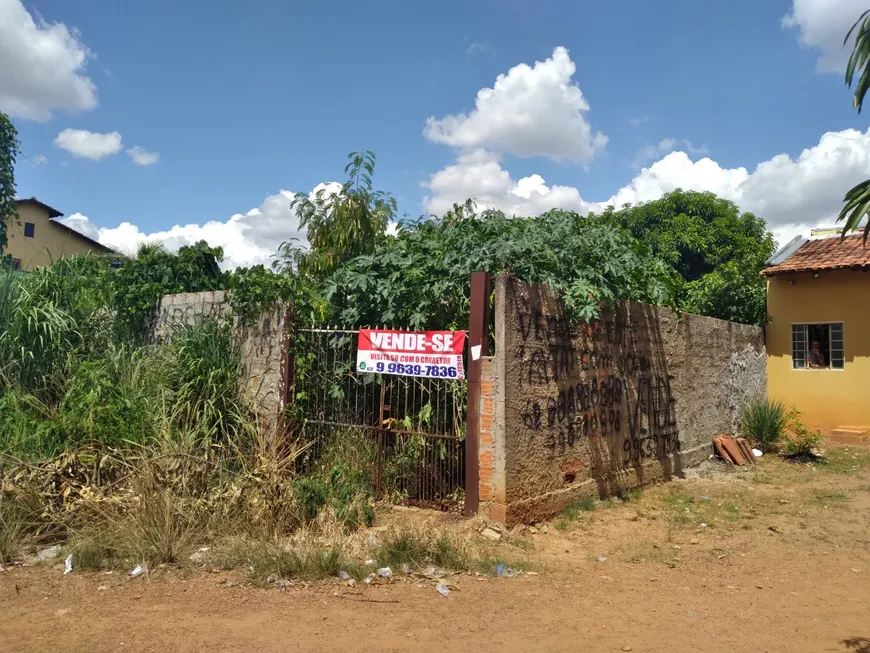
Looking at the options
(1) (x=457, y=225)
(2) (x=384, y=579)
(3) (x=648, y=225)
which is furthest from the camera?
(3) (x=648, y=225)

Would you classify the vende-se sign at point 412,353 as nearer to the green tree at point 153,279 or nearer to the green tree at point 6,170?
the green tree at point 153,279

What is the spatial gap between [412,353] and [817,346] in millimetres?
11072

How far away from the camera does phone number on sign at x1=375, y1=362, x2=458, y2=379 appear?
6.26 meters

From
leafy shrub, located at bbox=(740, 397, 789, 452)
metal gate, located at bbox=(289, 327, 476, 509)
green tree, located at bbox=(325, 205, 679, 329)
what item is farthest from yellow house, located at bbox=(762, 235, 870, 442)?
metal gate, located at bbox=(289, 327, 476, 509)

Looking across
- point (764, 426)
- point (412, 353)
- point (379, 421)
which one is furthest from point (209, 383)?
point (764, 426)

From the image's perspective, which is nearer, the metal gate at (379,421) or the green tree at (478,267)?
the metal gate at (379,421)

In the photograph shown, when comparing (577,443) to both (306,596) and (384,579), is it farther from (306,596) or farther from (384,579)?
(306,596)

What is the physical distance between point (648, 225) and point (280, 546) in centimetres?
1959

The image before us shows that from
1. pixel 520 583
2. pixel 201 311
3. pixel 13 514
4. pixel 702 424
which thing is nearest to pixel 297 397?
pixel 201 311

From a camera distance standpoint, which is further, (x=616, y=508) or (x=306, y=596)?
(x=616, y=508)

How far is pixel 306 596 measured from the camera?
4.49 metres

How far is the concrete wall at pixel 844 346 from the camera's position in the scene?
13.1 metres

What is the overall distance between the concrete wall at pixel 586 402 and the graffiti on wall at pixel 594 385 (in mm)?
12

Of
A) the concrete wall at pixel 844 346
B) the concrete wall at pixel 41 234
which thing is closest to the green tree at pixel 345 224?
the concrete wall at pixel 844 346
